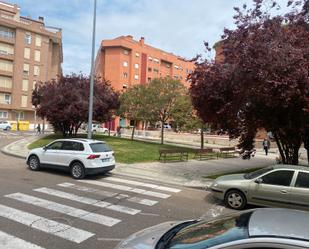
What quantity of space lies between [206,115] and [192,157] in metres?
8.61

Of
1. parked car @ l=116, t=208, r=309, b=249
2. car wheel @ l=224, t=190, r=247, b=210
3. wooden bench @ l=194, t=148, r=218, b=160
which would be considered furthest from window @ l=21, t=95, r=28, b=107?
parked car @ l=116, t=208, r=309, b=249

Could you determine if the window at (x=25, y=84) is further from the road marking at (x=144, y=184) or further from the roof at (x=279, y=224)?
the roof at (x=279, y=224)

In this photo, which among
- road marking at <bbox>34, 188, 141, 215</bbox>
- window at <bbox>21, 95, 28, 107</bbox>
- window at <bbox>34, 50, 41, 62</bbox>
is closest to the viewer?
road marking at <bbox>34, 188, 141, 215</bbox>

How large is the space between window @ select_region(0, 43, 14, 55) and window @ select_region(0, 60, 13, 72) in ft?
6.22

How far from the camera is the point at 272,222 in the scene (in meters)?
2.78

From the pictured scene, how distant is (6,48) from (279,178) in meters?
64.7

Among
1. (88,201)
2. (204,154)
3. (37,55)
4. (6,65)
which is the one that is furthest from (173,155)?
(37,55)

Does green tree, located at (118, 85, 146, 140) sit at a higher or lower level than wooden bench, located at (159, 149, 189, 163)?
higher

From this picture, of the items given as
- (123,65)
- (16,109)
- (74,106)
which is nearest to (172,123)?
(74,106)

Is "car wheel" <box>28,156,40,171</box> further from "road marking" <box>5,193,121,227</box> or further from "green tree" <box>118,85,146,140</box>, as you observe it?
"green tree" <box>118,85,146,140</box>

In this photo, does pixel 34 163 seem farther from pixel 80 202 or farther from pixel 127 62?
pixel 127 62

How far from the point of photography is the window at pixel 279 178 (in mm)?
8758

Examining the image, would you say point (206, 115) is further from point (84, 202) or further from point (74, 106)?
point (74, 106)

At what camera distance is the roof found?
8.20 feet
